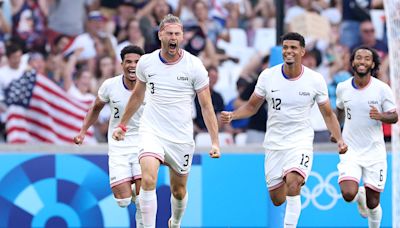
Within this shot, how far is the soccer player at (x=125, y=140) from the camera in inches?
577

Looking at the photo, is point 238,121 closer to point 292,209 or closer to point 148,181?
point 292,209

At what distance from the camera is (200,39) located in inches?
749

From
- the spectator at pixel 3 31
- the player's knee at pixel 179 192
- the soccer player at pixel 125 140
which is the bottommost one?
the player's knee at pixel 179 192

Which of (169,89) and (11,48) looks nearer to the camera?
(169,89)

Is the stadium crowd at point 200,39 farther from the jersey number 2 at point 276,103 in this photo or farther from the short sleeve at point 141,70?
the short sleeve at point 141,70

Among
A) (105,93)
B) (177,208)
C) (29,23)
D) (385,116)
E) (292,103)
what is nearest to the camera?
(292,103)

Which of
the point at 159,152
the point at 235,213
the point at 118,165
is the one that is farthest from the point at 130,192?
the point at 235,213

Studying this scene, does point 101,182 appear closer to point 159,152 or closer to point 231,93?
point 231,93

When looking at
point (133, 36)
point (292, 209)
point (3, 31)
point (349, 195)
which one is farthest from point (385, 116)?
point (3, 31)

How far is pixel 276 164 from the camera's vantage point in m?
14.0

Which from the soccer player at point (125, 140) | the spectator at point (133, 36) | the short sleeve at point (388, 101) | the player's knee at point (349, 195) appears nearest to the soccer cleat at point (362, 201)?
the player's knee at point (349, 195)

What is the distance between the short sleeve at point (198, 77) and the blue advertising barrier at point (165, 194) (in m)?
3.98

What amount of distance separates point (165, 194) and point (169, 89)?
4256 mm

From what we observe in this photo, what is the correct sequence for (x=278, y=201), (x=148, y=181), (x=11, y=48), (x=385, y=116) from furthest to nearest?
(x=11, y=48) < (x=385, y=116) < (x=278, y=201) < (x=148, y=181)
